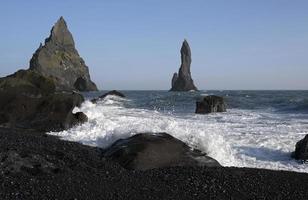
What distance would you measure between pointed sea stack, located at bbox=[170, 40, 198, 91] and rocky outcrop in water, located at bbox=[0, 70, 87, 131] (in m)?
90.2

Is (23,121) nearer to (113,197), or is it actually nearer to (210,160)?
(210,160)

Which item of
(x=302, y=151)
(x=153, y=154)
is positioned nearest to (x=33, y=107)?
(x=153, y=154)

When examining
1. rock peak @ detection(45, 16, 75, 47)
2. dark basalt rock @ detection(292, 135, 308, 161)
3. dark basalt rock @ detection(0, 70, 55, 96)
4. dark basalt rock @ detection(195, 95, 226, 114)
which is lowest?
dark basalt rock @ detection(292, 135, 308, 161)

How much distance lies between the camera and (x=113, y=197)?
25.1ft

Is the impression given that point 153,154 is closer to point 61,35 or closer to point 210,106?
point 210,106

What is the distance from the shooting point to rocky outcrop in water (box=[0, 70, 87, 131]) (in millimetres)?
18422

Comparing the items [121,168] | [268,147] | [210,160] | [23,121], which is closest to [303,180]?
[210,160]

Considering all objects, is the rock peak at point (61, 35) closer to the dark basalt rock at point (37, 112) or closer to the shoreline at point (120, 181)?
the dark basalt rock at point (37, 112)

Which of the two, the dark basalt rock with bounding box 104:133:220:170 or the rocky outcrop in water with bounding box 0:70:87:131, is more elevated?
the rocky outcrop in water with bounding box 0:70:87:131

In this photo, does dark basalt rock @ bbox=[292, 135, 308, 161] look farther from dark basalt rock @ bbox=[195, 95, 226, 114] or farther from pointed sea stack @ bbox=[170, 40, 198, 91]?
pointed sea stack @ bbox=[170, 40, 198, 91]

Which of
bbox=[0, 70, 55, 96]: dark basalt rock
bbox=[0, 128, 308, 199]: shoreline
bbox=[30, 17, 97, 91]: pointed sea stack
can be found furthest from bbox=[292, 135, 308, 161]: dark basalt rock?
bbox=[30, 17, 97, 91]: pointed sea stack

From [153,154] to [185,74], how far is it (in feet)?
333

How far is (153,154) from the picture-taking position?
426 inches

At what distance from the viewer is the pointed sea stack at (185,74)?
361 feet
